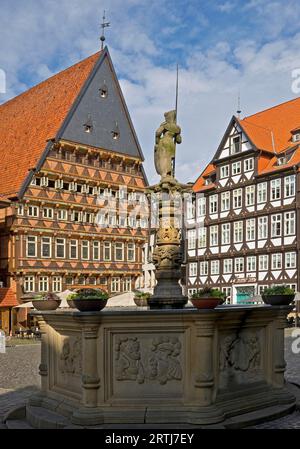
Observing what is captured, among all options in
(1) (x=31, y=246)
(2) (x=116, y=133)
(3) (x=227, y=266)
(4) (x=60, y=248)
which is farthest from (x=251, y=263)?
(1) (x=31, y=246)

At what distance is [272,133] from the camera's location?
40219 mm

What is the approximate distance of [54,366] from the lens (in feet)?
23.2

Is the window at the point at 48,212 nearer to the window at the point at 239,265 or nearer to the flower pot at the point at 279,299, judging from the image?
the window at the point at 239,265

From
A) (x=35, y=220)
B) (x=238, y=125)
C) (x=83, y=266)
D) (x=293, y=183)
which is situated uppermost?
(x=238, y=125)

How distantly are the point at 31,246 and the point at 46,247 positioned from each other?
3.20 feet

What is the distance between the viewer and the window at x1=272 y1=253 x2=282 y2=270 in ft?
116

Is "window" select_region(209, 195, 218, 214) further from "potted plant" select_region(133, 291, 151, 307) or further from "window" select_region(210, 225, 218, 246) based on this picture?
"potted plant" select_region(133, 291, 151, 307)

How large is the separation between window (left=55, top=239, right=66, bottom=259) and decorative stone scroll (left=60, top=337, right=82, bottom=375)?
87.5 feet

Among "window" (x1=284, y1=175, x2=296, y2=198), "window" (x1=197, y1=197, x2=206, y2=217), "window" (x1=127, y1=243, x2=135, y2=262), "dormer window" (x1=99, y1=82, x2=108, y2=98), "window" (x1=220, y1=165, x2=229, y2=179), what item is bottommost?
"window" (x1=127, y1=243, x2=135, y2=262)

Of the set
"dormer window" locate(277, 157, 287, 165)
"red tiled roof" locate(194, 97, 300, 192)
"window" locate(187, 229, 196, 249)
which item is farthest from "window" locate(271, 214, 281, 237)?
"window" locate(187, 229, 196, 249)

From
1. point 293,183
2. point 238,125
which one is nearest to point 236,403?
point 293,183

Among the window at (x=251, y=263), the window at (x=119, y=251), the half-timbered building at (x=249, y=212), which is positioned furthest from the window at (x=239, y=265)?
the window at (x=119, y=251)
